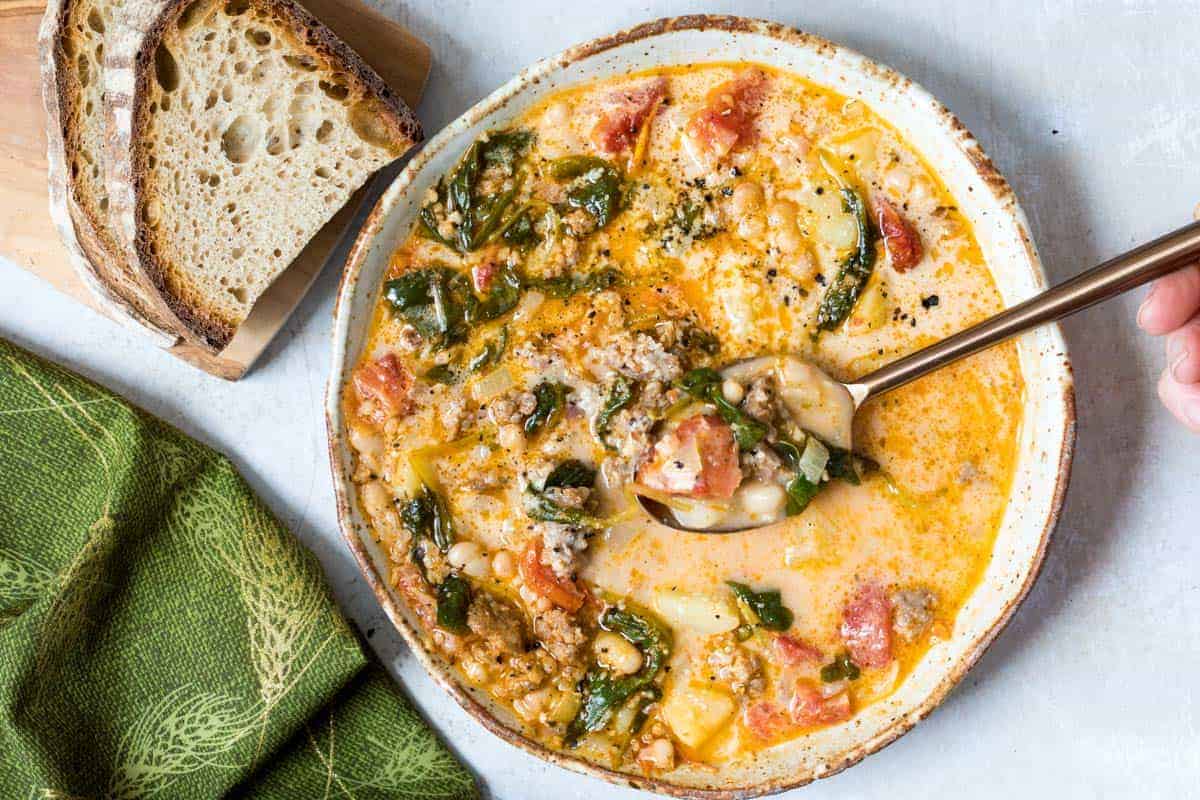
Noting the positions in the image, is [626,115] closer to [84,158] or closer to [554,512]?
[554,512]

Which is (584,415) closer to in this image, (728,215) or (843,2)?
(728,215)

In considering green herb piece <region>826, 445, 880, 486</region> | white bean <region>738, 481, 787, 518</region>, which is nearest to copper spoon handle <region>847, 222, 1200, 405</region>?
green herb piece <region>826, 445, 880, 486</region>

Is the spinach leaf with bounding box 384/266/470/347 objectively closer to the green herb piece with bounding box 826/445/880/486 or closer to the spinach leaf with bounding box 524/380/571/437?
the spinach leaf with bounding box 524/380/571/437

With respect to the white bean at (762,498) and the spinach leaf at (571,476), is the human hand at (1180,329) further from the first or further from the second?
the spinach leaf at (571,476)

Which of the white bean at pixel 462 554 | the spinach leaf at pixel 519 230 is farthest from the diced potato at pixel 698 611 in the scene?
the spinach leaf at pixel 519 230

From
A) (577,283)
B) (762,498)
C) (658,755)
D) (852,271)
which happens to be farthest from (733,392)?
(658,755)

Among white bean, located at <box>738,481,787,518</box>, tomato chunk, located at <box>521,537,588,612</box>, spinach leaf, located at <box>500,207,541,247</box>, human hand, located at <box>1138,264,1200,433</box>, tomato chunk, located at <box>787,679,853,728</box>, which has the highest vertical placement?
human hand, located at <box>1138,264,1200,433</box>
